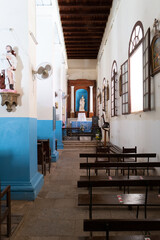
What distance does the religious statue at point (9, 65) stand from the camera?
415cm

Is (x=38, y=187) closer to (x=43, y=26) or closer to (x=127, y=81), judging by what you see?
(x=127, y=81)

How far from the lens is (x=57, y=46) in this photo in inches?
439

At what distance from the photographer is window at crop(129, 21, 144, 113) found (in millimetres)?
6309

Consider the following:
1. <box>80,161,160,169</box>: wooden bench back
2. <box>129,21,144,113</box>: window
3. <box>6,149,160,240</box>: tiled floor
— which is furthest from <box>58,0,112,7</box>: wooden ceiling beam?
<box>80,161,160,169</box>: wooden bench back

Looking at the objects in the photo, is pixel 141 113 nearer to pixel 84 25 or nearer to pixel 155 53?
pixel 155 53

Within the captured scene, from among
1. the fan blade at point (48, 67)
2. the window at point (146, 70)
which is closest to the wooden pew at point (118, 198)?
the window at point (146, 70)

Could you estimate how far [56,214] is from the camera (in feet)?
11.5

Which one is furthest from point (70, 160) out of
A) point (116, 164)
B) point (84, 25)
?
point (84, 25)

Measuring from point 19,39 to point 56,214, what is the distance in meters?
3.06

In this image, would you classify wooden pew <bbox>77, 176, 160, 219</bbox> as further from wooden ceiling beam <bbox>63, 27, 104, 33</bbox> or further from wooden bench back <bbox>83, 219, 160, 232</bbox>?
wooden ceiling beam <bbox>63, 27, 104, 33</bbox>

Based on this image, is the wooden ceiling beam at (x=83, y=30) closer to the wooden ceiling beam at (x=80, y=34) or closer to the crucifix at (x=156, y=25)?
the wooden ceiling beam at (x=80, y=34)

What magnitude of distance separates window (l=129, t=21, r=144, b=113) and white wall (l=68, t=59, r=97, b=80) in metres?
12.1

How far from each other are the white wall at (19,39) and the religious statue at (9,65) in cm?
13

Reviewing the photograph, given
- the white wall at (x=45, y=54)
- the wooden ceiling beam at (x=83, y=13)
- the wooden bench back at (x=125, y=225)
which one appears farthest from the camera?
the wooden ceiling beam at (x=83, y=13)
